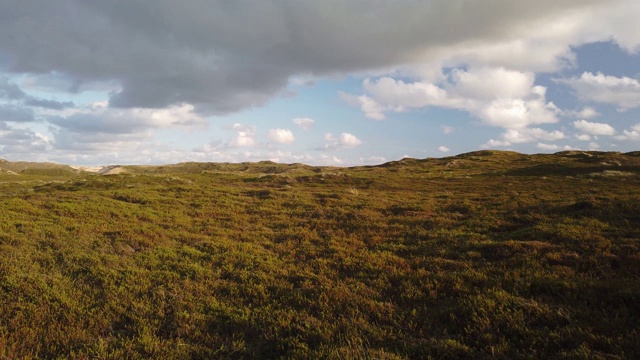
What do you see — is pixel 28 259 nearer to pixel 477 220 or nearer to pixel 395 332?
pixel 395 332

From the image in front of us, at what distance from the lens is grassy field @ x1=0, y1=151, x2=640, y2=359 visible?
7465mm

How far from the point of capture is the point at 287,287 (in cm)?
1130

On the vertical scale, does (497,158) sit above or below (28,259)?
above

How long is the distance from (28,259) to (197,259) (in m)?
6.19

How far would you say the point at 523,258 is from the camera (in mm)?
12867

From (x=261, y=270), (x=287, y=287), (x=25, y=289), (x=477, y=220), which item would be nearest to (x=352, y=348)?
(x=287, y=287)

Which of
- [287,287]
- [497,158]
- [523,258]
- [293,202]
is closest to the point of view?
[287,287]

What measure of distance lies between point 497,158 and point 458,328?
102284 mm

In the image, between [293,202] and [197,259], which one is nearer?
[197,259]

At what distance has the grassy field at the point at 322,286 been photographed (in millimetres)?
7465

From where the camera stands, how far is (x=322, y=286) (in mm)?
11156

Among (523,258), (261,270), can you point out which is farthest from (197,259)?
(523,258)

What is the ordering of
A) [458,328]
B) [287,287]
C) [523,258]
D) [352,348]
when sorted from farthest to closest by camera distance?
[523,258], [287,287], [458,328], [352,348]

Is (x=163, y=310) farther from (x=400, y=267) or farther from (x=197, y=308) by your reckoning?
(x=400, y=267)
